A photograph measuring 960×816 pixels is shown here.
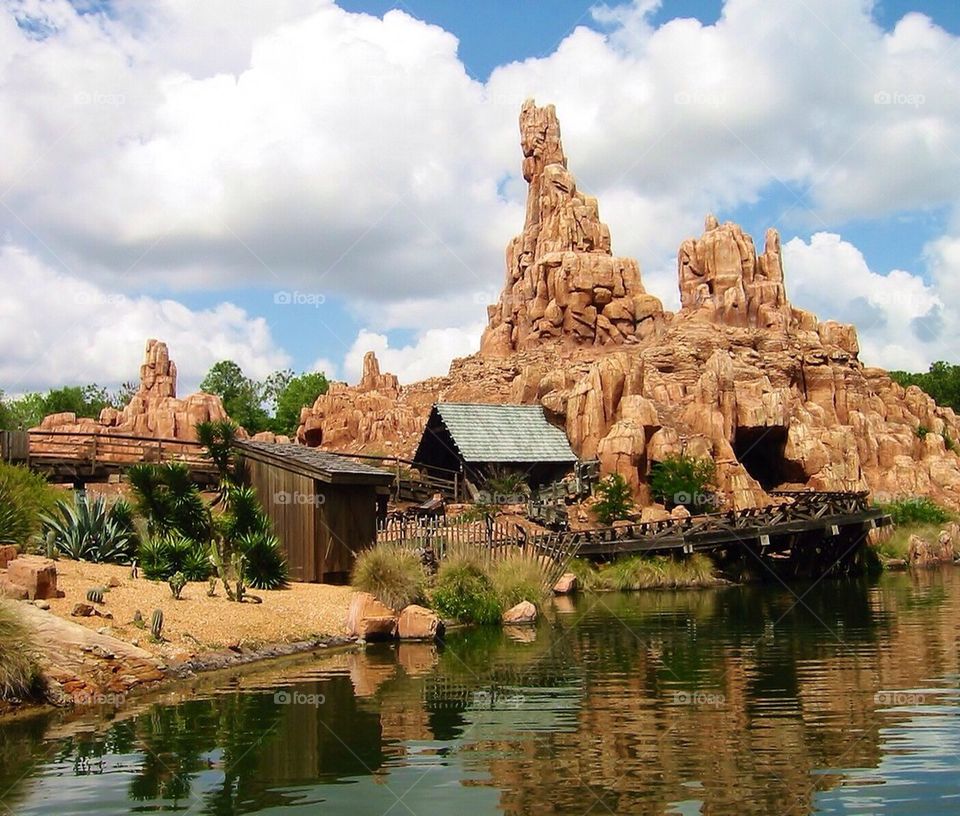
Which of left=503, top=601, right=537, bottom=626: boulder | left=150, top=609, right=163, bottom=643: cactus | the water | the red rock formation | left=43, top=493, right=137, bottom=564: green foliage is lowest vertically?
the water

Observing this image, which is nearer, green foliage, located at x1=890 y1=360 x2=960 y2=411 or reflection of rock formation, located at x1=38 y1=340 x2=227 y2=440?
reflection of rock formation, located at x1=38 y1=340 x2=227 y2=440

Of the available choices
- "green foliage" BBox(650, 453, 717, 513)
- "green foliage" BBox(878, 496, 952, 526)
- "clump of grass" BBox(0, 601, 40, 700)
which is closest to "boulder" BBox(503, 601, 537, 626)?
"clump of grass" BBox(0, 601, 40, 700)

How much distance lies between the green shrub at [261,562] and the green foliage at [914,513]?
33.8 meters

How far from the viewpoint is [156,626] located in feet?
56.2

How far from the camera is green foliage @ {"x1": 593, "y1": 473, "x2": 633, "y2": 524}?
44.8m

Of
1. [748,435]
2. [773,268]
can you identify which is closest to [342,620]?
[748,435]

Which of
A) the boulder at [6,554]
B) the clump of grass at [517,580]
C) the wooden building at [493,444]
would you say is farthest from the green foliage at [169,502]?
the wooden building at [493,444]

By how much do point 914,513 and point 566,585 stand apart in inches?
929

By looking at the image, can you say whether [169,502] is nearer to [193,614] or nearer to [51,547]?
[51,547]

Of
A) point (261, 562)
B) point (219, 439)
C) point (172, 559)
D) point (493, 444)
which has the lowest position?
point (261, 562)

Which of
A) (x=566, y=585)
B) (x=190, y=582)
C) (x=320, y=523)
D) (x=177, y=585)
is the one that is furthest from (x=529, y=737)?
(x=566, y=585)

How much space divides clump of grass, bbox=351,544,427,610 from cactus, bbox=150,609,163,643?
217 inches

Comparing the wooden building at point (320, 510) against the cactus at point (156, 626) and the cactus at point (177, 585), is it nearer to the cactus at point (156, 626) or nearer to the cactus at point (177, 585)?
the cactus at point (177, 585)

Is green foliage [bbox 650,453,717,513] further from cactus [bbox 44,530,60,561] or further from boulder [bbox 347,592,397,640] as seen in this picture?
cactus [bbox 44,530,60,561]
